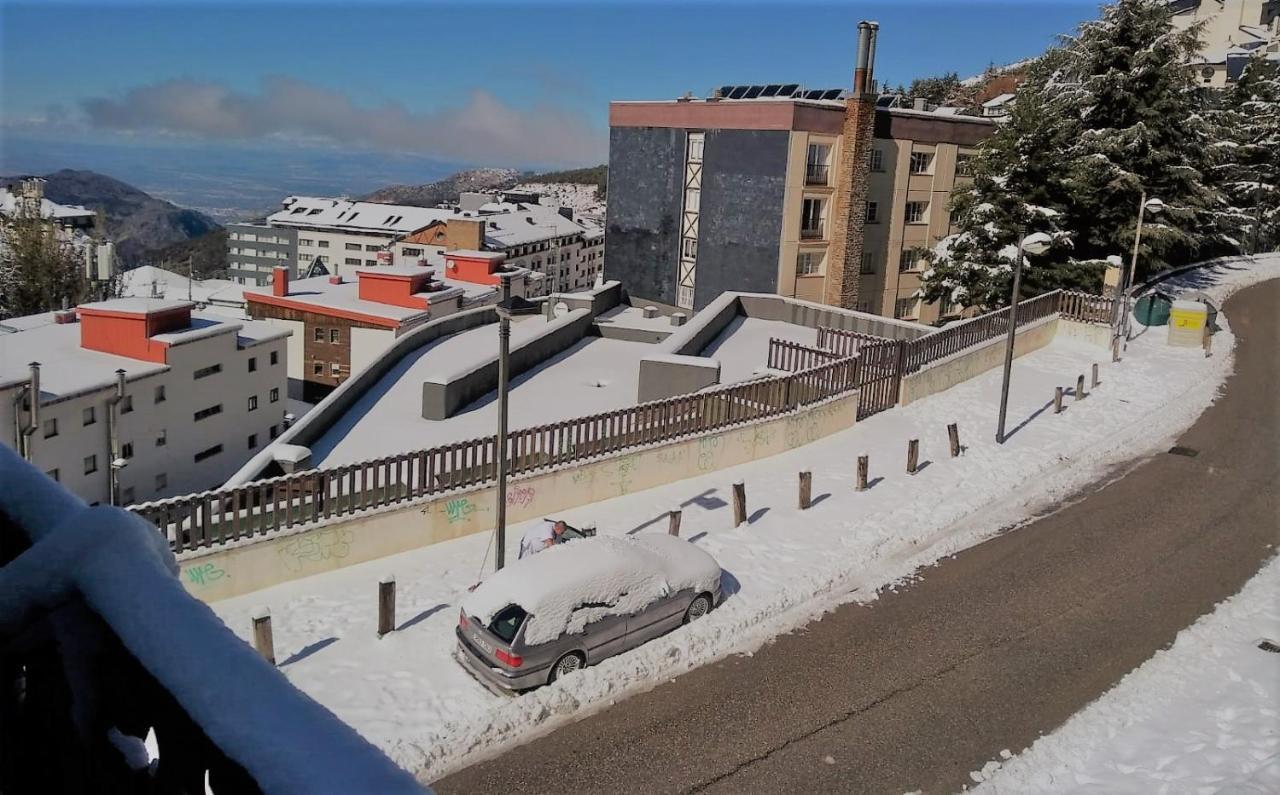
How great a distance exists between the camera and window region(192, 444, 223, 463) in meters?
41.7

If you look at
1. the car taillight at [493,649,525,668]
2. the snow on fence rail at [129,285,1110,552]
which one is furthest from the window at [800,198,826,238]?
the car taillight at [493,649,525,668]

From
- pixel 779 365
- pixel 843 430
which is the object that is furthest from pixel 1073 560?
pixel 779 365

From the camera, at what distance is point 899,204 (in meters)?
44.2

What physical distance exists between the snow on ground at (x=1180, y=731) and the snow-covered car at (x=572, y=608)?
4.36m

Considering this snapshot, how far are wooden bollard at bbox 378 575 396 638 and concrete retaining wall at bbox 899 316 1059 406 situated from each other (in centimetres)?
1548

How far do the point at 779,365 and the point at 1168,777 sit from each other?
16.5 metres

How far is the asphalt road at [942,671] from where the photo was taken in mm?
10484

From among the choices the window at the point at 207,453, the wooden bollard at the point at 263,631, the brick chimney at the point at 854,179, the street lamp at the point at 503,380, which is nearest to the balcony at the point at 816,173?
the brick chimney at the point at 854,179

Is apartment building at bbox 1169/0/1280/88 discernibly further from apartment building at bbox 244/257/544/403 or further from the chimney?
the chimney

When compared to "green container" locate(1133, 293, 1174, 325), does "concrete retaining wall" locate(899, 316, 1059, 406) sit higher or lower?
lower

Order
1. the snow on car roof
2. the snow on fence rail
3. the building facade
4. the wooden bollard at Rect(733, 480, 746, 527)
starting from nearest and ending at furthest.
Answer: the snow on car roof, the snow on fence rail, the wooden bollard at Rect(733, 480, 746, 527), the building facade

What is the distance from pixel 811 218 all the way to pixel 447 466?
2519cm

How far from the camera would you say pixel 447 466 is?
59.3 ft

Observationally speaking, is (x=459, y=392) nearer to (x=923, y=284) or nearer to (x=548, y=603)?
(x=548, y=603)
